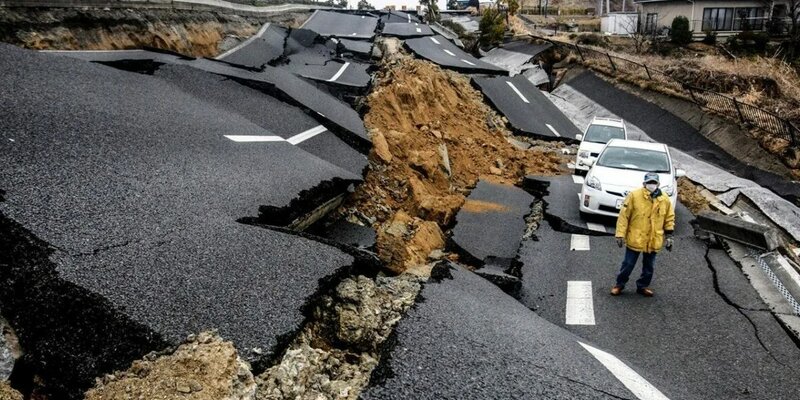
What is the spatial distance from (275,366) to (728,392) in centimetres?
472

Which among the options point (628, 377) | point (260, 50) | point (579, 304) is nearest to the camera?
point (628, 377)

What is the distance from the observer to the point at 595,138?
14.6 m

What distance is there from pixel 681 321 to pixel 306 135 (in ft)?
21.5

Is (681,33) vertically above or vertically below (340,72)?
below

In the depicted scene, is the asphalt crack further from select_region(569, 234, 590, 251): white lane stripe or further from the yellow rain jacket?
select_region(569, 234, 590, 251): white lane stripe

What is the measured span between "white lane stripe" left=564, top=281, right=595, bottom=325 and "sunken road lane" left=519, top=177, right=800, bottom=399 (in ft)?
0.04

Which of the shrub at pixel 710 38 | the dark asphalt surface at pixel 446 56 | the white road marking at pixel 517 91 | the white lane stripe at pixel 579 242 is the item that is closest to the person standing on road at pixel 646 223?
the white lane stripe at pixel 579 242

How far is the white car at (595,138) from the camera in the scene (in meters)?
13.4

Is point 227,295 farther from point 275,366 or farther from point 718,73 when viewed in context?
point 718,73

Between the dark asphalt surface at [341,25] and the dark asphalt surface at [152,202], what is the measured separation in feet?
66.2

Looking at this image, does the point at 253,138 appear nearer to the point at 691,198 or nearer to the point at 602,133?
the point at 691,198

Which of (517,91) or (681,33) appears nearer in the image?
(517,91)

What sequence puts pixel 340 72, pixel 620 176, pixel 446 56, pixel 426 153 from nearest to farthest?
pixel 620 176, pixel 426 153, pixel 340 72, pixel 446 56

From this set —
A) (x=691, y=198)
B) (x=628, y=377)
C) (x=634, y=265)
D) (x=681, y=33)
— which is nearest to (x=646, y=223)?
(x=634, y=265)
